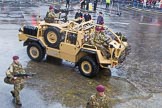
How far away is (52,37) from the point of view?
14.5 meters

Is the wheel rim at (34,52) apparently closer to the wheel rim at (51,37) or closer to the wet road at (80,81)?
the wet road at (80,81)

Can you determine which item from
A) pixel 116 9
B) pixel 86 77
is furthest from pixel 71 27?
pixel 116 9

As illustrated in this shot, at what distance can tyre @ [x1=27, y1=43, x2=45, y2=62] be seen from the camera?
49.1ft

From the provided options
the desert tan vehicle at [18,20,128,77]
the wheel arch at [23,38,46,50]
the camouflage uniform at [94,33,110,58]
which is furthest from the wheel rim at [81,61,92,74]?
the wheel arch at [23,38,46,50]

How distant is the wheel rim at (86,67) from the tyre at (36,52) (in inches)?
84.9

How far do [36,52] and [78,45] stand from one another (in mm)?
2302

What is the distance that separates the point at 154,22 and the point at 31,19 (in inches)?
409

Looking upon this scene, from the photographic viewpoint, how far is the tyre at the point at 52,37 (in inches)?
561

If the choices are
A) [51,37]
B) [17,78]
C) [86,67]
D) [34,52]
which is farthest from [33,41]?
[17,78]

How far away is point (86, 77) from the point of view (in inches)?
537

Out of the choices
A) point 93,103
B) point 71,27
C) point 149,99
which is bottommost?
point 149,99

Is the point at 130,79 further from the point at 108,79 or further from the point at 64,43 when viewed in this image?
the point at 64,43

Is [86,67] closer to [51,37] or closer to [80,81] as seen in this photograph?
[80,81]

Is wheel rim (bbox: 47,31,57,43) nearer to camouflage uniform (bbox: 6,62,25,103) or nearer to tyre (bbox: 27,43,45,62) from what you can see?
tyre (bbox: 27,43,45,62)
